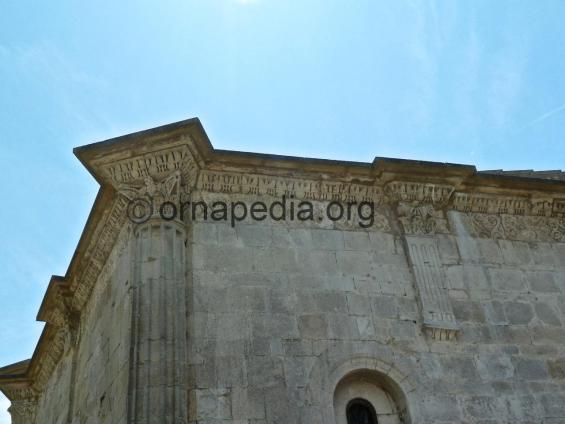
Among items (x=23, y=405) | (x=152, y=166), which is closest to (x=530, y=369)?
(x=152, y=166)

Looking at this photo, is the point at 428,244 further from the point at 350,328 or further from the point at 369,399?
the point at 369,399

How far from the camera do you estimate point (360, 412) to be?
7.39 metres

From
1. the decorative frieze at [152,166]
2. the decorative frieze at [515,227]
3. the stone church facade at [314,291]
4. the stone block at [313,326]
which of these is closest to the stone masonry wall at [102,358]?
the stone church facade at [314,291]

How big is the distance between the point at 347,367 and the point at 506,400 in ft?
6.48

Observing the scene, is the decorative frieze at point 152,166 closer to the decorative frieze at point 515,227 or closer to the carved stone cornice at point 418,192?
the carved stone cornice at point 418,192

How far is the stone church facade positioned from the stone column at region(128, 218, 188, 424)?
0.05 ft

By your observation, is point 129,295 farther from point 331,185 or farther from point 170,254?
point 331,185

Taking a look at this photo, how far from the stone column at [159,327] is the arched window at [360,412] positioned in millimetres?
1953

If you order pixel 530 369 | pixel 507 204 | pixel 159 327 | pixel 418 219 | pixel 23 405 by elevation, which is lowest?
pixel 530 369

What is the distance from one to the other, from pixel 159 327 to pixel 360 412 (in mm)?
2505

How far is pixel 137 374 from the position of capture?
21.5 ft

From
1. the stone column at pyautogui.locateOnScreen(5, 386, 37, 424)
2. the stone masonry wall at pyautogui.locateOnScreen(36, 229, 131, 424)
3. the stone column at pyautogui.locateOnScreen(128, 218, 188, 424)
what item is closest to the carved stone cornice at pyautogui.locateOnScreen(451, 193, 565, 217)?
the stone column at pyautogui.locateOnScreen(128, 218, 188, 424)

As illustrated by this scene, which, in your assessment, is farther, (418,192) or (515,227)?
(515,227)

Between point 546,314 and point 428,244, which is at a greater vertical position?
point 428,244
